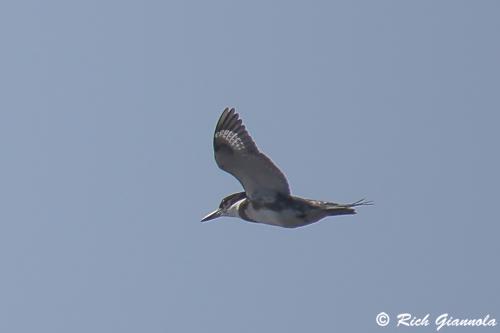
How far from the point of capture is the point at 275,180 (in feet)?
62.9

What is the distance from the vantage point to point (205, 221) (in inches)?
845

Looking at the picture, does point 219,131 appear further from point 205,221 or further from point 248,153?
point 205,221

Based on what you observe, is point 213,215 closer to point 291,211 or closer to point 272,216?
point 272,216

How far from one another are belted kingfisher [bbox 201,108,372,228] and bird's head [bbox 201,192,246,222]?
57 cm

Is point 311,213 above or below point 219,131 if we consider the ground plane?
below

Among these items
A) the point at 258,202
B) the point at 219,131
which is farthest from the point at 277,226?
the point at 219,131

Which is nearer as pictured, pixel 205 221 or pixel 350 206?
pixel 350 206

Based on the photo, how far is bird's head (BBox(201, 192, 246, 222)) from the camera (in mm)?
20359

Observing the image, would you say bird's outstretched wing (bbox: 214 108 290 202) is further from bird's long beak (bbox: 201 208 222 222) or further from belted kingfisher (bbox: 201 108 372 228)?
bird's long beak (bbox: 201 208 222 222)

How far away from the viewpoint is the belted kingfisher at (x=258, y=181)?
19.0m

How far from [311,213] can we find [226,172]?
1.61m

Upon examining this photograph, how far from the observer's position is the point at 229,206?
814 inches

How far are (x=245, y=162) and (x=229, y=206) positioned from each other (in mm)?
1734

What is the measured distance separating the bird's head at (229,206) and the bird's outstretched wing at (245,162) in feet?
2.45
